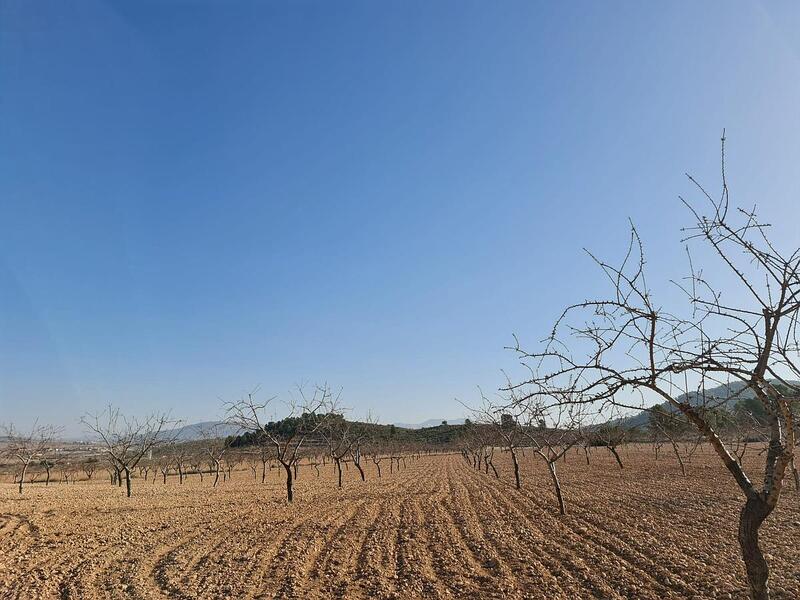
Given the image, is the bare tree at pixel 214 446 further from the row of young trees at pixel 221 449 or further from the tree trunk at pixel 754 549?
the tree trunk at pixel 754 549

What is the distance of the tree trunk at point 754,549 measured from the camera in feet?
13.4

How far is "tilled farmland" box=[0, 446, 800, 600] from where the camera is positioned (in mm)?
8133

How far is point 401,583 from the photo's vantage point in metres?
8.32

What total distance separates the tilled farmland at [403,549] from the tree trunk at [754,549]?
153 inches

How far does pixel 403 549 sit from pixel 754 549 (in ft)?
25.7

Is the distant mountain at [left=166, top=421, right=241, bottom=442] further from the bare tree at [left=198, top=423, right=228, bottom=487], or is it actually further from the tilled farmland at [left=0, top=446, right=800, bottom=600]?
the tilled farmland at [left=0, top=446, right=800, bottom=600]

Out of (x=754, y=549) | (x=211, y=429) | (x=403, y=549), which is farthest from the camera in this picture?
(x=211, y=429)

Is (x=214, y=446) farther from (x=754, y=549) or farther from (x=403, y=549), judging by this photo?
(x=754, y=549)

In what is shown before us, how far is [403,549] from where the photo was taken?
10469 mm

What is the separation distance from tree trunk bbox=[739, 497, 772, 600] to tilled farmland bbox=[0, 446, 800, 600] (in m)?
3.89

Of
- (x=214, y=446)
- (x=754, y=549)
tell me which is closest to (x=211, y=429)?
(x=214, y=446)

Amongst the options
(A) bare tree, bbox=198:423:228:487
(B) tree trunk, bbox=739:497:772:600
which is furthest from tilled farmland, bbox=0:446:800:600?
(A) bare tree, bbox=198:423:228:487

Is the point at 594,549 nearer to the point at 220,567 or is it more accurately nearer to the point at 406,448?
the point at 220,567

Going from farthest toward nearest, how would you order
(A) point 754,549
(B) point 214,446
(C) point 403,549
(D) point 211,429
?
(B) point 214,446 → (D) point 211,429 → (C) point 403,549 → (A) point 754,549
